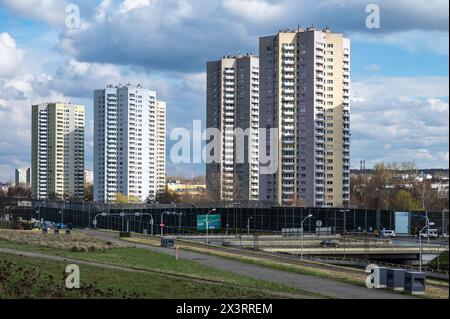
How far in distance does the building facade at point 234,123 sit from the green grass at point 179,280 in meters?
106

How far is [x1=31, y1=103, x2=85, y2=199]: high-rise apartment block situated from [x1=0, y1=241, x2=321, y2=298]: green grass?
466ft

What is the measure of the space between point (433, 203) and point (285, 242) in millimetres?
55880

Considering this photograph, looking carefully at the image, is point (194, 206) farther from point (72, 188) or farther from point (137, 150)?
point (72, 188)

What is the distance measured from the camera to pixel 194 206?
109875mm

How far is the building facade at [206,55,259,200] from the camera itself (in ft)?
510

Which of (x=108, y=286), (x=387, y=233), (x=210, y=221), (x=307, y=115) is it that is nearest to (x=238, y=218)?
(x=210, y=221)

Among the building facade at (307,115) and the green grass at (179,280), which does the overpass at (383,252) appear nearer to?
the green grass at (179,280)

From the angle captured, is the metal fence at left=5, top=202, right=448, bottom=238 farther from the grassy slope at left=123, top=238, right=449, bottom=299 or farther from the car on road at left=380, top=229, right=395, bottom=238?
the grassy slope at left=123, top=238, right=449, bottom=299

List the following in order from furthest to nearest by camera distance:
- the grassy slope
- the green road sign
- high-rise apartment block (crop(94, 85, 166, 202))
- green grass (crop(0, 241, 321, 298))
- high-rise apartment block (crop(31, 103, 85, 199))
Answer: high-rise apartment block (crop(31, 103, 85, 199)) < high-rise apartment block (crop(94, 85, 166, 202)) < the green road sign < the grassy slope < green grass (crop(0, 241, 321, 298))

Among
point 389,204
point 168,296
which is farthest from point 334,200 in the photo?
point 168,296

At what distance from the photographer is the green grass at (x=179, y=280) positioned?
25828 mm

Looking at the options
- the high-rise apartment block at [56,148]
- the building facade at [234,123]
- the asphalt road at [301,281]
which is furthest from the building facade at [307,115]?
the asphalt road at [301,281]

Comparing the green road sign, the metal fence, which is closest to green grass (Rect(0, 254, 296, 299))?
the metal fence

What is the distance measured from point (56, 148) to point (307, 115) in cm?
7993
